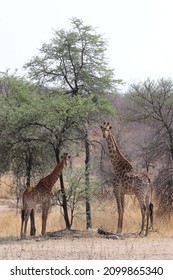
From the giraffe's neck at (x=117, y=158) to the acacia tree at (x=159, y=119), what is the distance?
5814 millimetres

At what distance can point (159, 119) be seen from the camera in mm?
24578

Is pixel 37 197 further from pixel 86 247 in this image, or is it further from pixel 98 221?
pixel 98 221

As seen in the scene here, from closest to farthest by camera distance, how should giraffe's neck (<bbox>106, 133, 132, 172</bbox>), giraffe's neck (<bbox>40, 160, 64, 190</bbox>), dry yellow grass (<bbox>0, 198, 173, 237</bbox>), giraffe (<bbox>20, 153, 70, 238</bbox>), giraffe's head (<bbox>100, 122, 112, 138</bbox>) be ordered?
giraffe (<bbox>20, 153, 70, 238</bbox>), giraffe's neck (<bbox>40, 160, 64, 190</bbox>), giraffe's head (<bbox>100, 122, 112, 138</bbox>), giraffe's neck (<bbox>106, 133, 132, 172</bbox>), dry yellow grass (<bbox>0, 198, 173, 237</bbox>)

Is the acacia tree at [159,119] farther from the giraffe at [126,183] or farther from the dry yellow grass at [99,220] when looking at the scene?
the giraffe at [126,183]

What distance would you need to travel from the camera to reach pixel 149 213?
18.2 metres

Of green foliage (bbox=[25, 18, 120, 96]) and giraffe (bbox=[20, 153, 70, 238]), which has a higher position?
green foliage (bbox=[25, 18, 120, 96])

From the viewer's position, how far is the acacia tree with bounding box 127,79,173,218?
77.5 ft

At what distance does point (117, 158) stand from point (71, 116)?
1.88 m

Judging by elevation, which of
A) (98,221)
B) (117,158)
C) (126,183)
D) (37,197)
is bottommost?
(98,221)

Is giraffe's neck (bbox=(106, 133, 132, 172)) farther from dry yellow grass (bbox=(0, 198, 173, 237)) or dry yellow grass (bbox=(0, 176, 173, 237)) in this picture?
dry yellow grass (bbox=(0, 198, 173, 237))

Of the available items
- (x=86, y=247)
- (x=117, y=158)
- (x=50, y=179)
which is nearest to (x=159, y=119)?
(x=117, y=158)

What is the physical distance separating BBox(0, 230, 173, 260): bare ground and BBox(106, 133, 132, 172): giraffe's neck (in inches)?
79.9

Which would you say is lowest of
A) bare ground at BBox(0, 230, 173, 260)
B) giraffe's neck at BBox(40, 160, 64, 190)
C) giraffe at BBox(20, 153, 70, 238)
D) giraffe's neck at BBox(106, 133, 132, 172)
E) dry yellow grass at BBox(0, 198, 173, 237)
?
bare ground at BBox(0, 230, 173, 260)

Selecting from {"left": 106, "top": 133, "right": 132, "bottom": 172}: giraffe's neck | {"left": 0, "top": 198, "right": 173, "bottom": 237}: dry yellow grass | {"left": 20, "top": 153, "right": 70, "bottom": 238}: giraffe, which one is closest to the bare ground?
{"left": 20, "top": 153, "right": 70, "bottom": 238}: giraffe
